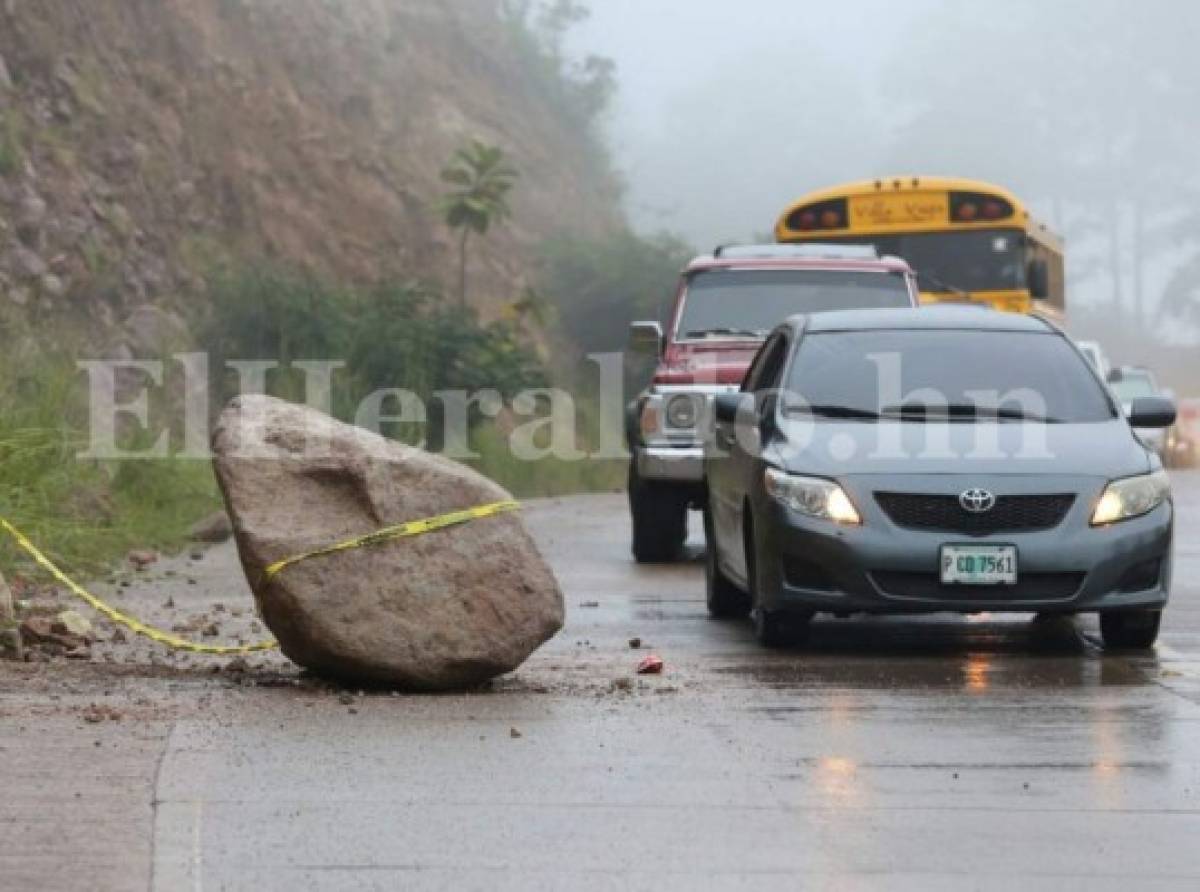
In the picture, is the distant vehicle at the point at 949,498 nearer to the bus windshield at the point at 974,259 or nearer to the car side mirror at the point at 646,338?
the car side mirror at the point at 646,338

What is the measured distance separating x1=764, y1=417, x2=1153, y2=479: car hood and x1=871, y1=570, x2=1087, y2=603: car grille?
0.52 metres

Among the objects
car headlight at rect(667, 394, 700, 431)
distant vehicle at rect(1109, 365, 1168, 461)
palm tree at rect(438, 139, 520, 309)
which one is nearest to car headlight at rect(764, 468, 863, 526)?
car headlight at rect(667, 394, 700, 431)

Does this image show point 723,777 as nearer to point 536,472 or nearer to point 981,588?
point 981,588

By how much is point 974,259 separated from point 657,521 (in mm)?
11149

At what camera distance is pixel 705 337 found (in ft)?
68.3

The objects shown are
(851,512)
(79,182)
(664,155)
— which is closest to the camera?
(851,512)

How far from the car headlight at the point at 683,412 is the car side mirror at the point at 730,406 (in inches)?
181

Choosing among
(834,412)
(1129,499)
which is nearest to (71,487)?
(834,412)

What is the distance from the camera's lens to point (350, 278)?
133ft

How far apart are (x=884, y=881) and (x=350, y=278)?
109ft

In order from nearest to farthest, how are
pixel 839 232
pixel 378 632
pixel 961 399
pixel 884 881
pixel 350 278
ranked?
pixel 884 881, pixel 378 632, pixel 961 399, pixel 839 232, pixel 350 278

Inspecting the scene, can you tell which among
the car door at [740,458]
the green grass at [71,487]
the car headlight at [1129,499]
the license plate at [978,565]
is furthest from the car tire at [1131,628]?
the green grass at [71,487]

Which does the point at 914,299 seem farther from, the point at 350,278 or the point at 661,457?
the point at 350,278

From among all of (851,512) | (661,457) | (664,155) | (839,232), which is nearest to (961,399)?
(851,512)
